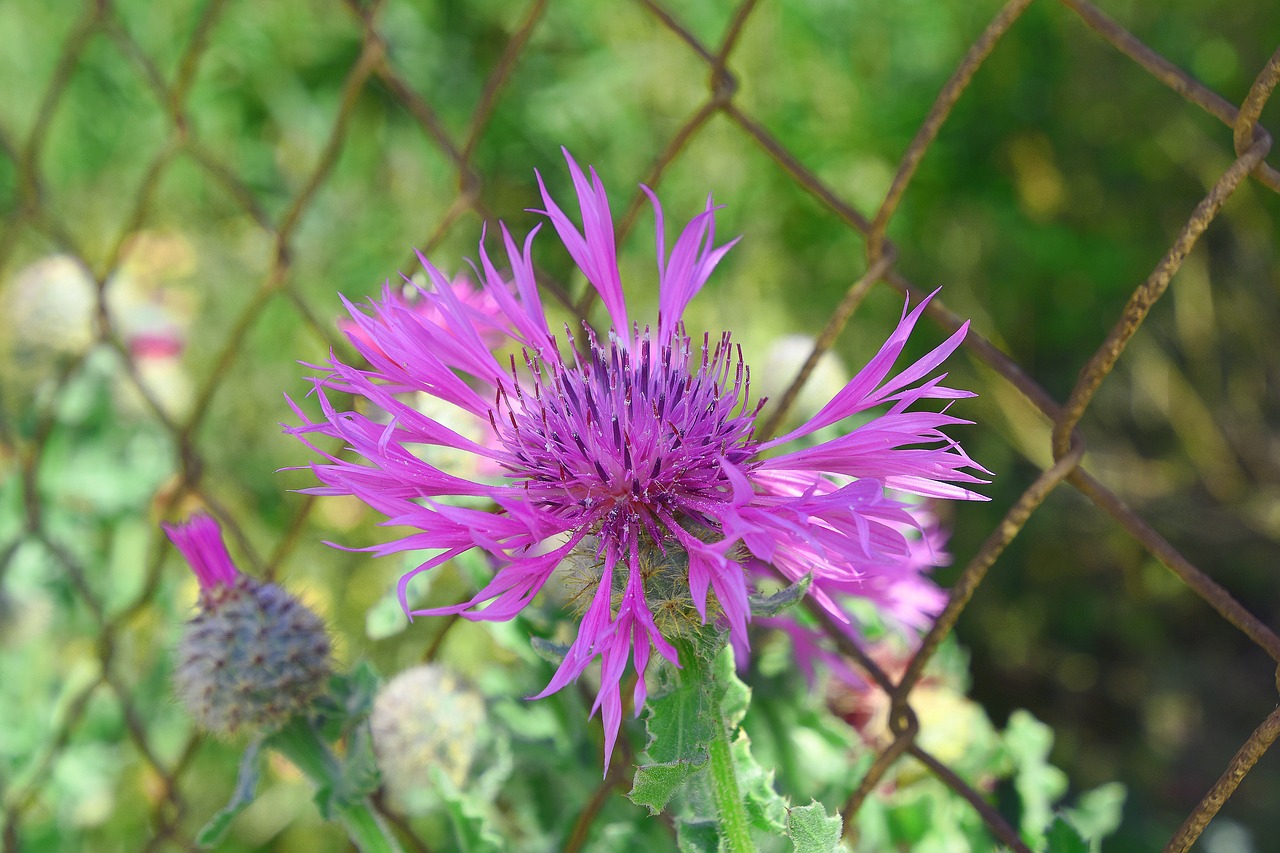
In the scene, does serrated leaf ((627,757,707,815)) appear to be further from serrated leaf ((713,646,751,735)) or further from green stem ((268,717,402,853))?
green stem ((268,717,402,853))

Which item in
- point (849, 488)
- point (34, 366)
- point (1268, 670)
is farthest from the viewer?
point (1268, 670)

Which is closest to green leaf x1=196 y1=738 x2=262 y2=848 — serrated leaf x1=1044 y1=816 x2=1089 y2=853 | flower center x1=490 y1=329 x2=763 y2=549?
flower center x1=490 y1=329 x2=763 y2=549

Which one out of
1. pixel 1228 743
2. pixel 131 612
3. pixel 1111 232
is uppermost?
pixel 1111 232

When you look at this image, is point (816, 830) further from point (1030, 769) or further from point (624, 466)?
point (1030, 769)

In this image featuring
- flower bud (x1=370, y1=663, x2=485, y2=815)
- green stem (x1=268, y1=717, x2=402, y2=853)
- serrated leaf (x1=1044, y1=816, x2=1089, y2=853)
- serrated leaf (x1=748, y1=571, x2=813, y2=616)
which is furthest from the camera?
flower bud (x1=370, y1=663, x2=485, y2=815)

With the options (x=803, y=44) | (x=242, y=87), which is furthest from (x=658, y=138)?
(x=242, y=87)

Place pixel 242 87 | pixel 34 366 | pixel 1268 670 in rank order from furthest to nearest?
pixel 242 87
pixel 1268 670
pixel 34 366

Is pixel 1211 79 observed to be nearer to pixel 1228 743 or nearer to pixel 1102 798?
pixel 1228 743
